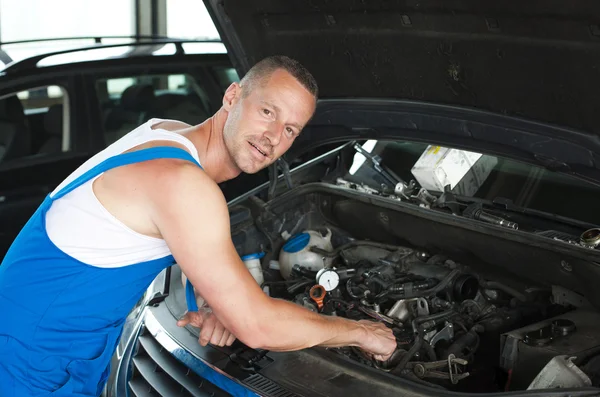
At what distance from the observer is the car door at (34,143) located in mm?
3775

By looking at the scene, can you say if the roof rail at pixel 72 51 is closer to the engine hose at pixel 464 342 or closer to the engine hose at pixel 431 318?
the engine hose at pixel 431 318

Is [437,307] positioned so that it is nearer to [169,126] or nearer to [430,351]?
[430,351]

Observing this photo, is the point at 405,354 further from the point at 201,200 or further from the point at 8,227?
the point at 8,227

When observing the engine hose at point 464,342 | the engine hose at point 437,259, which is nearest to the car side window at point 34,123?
the engine hose at point 437,259

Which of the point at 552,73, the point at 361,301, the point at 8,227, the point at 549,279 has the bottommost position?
the point at 8,227

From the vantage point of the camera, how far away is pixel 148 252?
1866 millimetres

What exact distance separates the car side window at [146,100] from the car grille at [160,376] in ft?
6.62

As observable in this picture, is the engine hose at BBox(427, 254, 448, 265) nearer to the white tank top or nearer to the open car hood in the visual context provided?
the open car hood

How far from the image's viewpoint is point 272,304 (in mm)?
1783

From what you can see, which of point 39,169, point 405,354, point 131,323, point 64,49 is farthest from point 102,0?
point 405,354

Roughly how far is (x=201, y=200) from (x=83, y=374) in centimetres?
72

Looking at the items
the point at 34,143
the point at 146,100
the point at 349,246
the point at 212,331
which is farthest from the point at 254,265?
the point at 146,100

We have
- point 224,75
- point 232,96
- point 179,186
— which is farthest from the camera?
point 224,75

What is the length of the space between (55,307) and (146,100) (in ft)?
8.50
